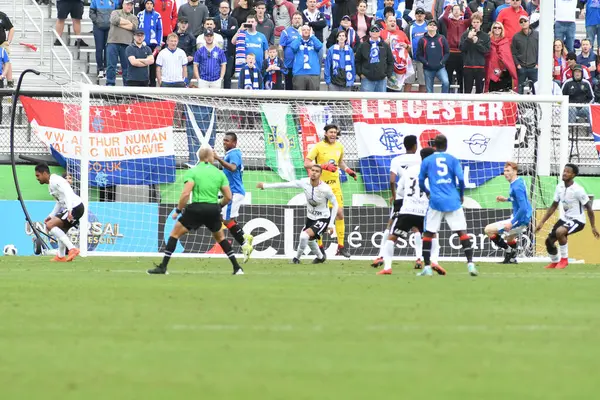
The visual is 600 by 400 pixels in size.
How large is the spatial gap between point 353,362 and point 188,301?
448 centimetres

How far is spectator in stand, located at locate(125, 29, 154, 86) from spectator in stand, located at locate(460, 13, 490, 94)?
268 inches

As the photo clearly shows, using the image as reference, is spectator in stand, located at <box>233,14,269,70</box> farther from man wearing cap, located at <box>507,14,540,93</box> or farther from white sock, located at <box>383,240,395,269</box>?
white sock, located at <box>383,240,395,269</box>

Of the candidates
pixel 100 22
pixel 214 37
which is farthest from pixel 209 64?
pixel 100 22

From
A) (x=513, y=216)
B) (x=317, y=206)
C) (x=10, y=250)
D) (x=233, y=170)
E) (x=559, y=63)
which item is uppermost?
(x=559, y=63)

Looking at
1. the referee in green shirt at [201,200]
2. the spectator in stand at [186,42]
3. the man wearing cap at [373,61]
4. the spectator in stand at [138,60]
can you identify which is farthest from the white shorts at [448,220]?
the spectator in stand at [186,42]

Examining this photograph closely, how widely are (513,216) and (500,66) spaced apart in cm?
654

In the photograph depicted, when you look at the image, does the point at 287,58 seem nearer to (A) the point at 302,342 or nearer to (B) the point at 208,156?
(B) the point at 208,156

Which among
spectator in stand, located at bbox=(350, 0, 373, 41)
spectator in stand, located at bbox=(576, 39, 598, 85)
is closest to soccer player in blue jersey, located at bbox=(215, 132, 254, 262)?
spectator in stand, located at bbox=(350, 0, 373, 41)

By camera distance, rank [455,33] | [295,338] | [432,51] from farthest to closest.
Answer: [455,33] < [432,51] < [295,338]

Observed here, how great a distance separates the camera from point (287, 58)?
26.2 meters

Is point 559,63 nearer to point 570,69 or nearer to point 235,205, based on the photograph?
point 570,69

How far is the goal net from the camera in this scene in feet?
77.6

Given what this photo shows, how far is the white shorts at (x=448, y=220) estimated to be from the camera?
17.2 m

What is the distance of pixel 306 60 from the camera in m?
26.2
